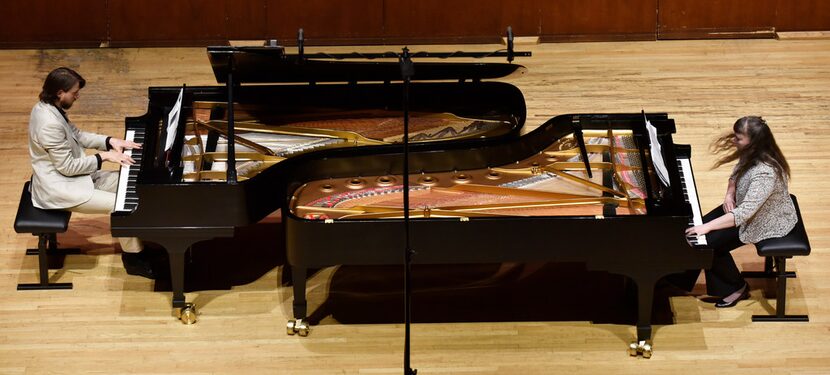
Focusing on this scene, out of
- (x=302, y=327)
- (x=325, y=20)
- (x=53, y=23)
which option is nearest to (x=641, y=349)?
(x=302, y=327)

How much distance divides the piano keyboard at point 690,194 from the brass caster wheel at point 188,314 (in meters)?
2.31

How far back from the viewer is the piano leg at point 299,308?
231 inches

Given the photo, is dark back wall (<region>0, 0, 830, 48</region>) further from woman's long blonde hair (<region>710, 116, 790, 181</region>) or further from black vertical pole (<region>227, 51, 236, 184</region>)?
woman's long blonde hair (<region>710, 116, 790, 181</region>)

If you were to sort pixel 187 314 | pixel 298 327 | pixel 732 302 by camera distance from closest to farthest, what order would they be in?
1. pixel 298 327
2. pixel 187 314
3. pixel 732 302

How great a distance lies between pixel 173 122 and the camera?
6.22m

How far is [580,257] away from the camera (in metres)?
5.68

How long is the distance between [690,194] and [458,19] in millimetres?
3335

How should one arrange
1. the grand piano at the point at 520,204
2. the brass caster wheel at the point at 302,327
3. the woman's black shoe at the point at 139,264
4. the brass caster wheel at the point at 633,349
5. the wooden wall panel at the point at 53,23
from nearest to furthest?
the grand piano at the point at 520,204, the brass caster wheel at the point at 633,349, the brass caster wheel at the point at 302,327, the woman's black shoe at the point at 139,264, the wooden wall panel at the point at 53,23

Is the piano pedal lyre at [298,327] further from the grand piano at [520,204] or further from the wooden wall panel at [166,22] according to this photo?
the wooden wall panel at [166,22]

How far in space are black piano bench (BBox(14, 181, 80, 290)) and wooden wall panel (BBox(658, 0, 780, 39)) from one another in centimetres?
451

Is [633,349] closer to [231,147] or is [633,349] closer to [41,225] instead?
[231,147]

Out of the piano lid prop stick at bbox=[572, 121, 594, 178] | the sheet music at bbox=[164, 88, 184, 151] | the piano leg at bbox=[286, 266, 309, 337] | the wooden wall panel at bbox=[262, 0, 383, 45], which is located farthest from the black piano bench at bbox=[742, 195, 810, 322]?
the wooden wall panel at bbox=[262, 0, 383, 45]

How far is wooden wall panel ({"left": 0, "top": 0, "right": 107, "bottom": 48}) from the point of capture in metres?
8.90

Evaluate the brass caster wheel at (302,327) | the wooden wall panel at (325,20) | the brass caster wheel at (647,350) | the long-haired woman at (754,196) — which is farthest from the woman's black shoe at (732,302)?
the wooden wall panel at (325,20)
